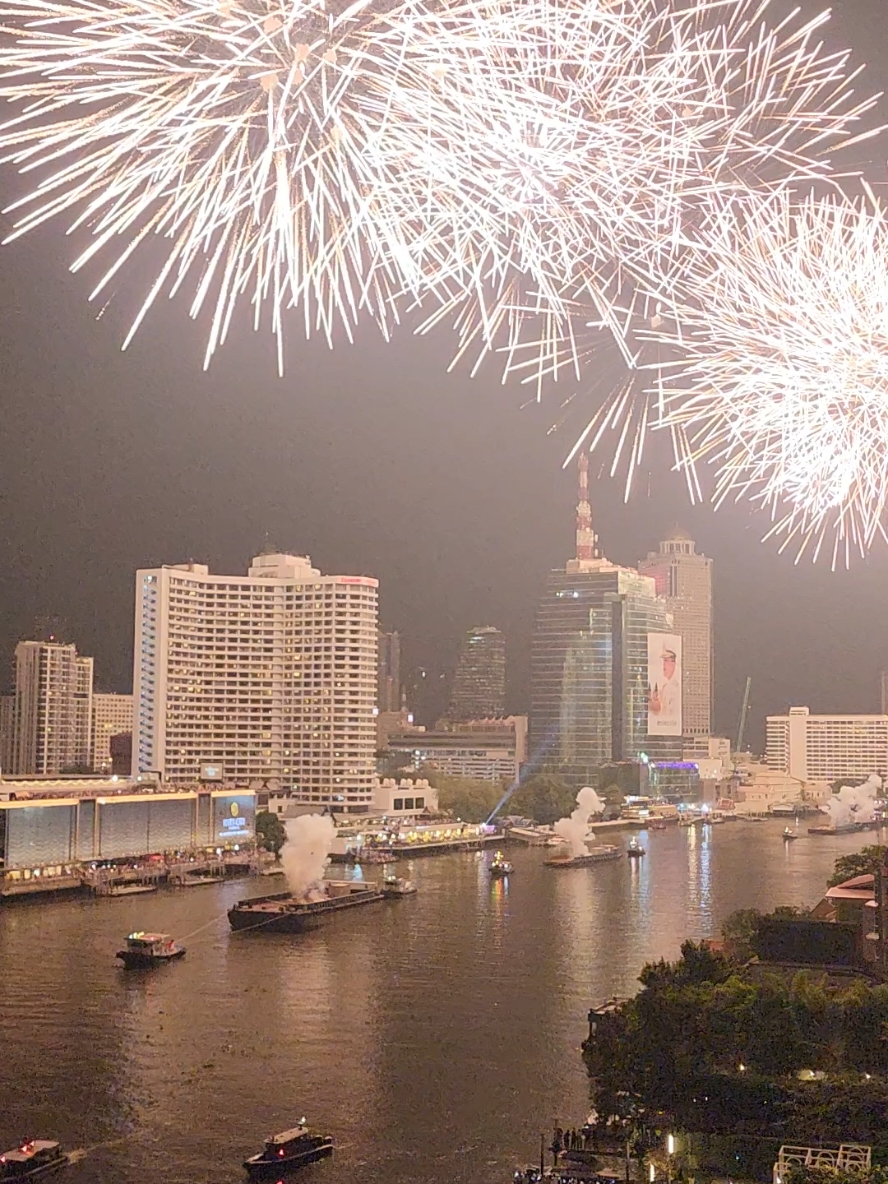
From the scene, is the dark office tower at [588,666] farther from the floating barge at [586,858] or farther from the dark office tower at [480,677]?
the floating barge at [586,858]

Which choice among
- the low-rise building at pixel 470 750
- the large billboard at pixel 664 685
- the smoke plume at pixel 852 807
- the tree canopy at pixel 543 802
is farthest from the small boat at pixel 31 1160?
the large billboard at pixel 664 685

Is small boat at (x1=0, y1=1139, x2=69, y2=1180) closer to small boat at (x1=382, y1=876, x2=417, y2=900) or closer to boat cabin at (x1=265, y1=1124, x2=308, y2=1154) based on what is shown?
boat cabin at (x1=265, y1=1124, x2=308, y2=1154)

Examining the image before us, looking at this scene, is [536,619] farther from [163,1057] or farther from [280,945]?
[163,1057]

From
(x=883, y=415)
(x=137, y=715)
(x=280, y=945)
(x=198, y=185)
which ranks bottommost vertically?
A: (x=280, y=945)

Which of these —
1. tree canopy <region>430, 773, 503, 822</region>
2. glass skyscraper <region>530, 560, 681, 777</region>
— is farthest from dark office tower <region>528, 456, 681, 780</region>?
tree canopy <region>430, 773, 503, 822</region>

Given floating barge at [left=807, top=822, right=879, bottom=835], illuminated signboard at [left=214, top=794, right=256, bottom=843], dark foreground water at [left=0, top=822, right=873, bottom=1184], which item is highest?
illuminated signboard at [left=214, top=794, right=256, bottom=843]

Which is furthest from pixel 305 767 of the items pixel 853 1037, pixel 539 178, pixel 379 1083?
pixel 539 178

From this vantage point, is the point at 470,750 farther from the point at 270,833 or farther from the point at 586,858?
the point at 270,833
